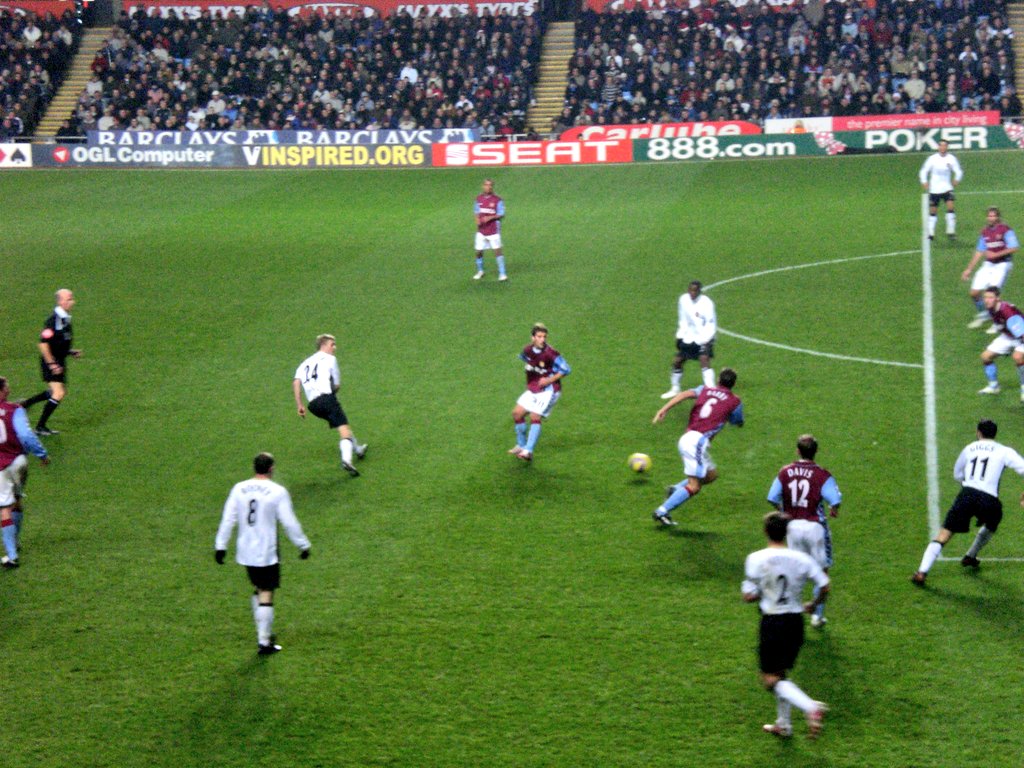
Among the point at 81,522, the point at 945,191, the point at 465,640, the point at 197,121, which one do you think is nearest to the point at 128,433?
the point at 81,522

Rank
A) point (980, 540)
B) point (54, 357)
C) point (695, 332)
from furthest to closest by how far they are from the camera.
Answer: point (695, 332) < point (54, 357) < point (980, 540)

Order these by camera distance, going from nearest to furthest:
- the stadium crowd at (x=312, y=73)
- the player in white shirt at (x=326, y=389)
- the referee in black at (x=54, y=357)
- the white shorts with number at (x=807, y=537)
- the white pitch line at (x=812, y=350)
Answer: the white shorts with number at (x=807, y=537)
the player in white shirt at (x=326, y=389)
the referee in black at (x=54, y=357)
the white pitch line at (x=812, y=350)
the stadium crowd at (x=312, y=73)

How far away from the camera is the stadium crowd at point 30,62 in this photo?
49.6m

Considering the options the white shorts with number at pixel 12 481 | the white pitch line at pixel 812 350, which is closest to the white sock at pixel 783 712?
the white shorts with number at pixel 12 481

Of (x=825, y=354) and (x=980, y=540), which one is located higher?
(x=825, y=354)

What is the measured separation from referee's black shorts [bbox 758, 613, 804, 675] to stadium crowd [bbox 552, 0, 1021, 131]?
36.4 metres

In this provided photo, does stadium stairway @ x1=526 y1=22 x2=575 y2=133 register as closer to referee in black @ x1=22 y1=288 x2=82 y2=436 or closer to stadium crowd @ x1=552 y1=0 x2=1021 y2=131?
stadium crowd @ x1=552 y1=0 x2=1021 y2=131

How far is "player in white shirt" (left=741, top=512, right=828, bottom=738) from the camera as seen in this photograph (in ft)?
30.2

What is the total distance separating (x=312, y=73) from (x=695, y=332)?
35.0 metres

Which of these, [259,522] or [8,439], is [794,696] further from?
[8,439]

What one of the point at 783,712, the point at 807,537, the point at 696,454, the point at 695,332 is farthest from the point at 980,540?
the point at 695,332

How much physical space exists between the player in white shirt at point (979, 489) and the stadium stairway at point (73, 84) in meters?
43.5

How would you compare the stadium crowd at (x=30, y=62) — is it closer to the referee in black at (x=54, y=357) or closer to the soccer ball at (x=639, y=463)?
the referee in black at (x=54, y=357)

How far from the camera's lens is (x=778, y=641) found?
930 cm
